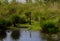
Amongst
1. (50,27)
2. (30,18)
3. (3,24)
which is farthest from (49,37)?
(30,18)

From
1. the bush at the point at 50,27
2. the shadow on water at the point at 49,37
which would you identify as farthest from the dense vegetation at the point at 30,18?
the shadow on water at the point at 49,37

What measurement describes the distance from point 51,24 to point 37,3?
1693cm

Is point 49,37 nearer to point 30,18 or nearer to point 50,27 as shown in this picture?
point 50,27

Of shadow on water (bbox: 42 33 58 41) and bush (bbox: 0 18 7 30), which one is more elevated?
bush (bbox: 0 18 7 30)

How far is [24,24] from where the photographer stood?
31.7 m

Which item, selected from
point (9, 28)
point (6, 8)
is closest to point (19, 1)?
point (6, 8)

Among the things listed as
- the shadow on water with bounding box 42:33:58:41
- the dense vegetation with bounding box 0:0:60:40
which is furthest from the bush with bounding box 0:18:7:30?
the shadow on water with bounding box 42:33:58:41

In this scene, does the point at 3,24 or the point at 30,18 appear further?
the point at 30,18

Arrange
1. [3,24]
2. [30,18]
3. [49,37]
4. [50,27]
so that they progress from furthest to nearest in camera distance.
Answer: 1. [30,18]
2. [3,24]
3. [50,27]
4. [49,37]

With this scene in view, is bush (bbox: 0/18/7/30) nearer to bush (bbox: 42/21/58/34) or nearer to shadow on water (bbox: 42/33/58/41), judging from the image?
bush (bbox: 42/21/58/34)

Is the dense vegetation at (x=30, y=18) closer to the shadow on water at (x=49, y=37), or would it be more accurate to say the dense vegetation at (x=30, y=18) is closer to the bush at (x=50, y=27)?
the bush at (x=50, y=27)

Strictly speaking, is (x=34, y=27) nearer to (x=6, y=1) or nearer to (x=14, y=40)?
(x=14, y=40)

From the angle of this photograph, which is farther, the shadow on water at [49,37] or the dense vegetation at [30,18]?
the dense vegetation at [30,18]

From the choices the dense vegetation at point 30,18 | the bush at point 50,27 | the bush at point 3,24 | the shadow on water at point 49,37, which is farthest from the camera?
the bush at point 3,24
